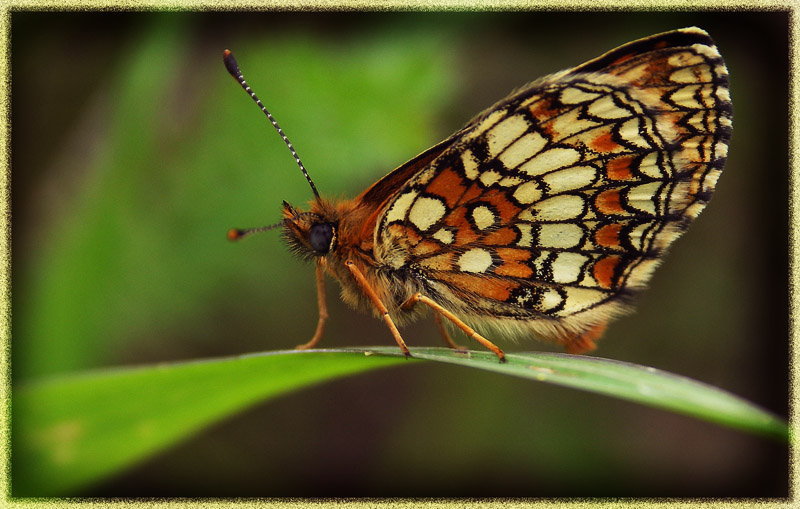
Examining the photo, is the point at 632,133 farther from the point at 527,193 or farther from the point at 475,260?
the point at 475,260

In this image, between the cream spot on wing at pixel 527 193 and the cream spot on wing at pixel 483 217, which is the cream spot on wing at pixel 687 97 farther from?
the cream spot on wing at pixel 483 217

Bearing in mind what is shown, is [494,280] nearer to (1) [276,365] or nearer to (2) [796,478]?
(1) [276,365]

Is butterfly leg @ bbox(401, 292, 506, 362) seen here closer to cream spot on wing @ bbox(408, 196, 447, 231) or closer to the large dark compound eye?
cream spot on wing @ bbox(408, 196, 447, 231)

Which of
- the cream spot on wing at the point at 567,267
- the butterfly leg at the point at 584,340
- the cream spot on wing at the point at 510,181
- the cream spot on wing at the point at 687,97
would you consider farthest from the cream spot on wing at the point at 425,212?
the cream spot on wing at the point at 687,97

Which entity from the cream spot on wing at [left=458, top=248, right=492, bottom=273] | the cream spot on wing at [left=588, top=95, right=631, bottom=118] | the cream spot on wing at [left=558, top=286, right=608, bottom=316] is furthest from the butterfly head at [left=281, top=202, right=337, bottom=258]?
the cream spot on wing at [left=588, top=95, right=631, bottom=118]

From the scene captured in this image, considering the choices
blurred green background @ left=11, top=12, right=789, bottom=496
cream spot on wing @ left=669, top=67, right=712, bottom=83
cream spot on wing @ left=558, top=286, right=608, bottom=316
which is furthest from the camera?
blurred green background @ left=11, top=12, right=789, bottom=496

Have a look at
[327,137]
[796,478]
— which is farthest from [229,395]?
[327,137]
